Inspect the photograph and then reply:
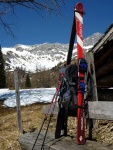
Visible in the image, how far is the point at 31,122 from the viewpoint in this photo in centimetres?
862

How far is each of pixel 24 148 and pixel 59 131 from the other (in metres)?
0.63

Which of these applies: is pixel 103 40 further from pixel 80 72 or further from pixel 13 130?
pixel 13 130

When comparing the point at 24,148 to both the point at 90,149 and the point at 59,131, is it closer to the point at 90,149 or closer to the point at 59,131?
the point at 59,131

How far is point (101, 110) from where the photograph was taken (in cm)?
411

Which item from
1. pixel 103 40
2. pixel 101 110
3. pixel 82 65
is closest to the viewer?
pixel 101 110

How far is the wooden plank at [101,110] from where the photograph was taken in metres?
3.96

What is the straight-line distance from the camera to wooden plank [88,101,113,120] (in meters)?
3.96

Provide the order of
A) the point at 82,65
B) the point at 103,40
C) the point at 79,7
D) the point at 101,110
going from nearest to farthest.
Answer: the point at 101,110
the point at 82,65
the point at 79,7
the point at 103,40

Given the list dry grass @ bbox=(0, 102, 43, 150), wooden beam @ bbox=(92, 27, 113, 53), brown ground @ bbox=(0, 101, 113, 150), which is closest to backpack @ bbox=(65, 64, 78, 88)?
brown ground @ bbox=(0, 101, 113, 150)

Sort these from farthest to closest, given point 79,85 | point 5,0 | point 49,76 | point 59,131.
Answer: point 49,76
point 5,0
point 59,131
point 79,85

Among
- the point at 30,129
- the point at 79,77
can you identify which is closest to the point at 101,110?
the point at 79,77

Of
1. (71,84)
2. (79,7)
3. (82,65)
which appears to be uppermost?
(79,7)

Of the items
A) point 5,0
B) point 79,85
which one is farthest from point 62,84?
point 5,0

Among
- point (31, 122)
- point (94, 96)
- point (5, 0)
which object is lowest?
point (31, 122)
